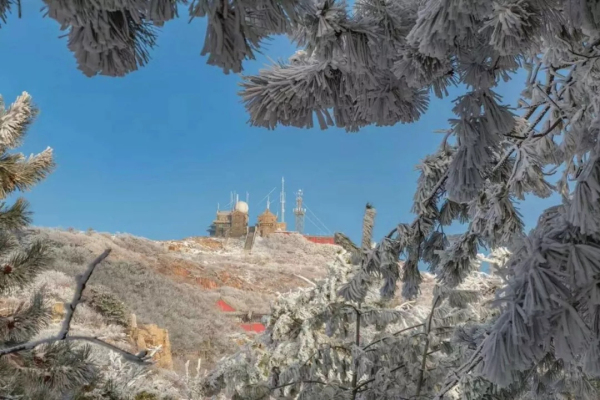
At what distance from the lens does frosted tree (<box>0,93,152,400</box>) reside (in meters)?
2.73

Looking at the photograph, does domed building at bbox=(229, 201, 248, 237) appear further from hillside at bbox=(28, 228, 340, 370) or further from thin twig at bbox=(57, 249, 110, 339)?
thin twig at bbox=(57, 249, 110, 339)

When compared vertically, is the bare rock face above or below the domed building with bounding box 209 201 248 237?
below

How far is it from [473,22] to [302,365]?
3045mm

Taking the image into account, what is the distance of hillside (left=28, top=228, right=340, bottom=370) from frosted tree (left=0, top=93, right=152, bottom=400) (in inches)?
228

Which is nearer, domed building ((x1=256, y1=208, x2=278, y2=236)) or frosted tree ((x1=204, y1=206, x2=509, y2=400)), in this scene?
frosted tree ((x1=204, y1=206, x2=509, y2=400))

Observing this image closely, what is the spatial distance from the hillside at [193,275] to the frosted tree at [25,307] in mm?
5793

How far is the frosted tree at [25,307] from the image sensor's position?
8.96 feet

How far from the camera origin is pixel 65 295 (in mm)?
9438

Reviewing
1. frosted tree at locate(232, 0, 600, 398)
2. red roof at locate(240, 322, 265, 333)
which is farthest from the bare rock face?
frosted tree at locate(232, 0, 600, 398)

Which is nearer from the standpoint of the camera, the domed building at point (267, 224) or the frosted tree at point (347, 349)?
the frosted tree at point (347, 349)

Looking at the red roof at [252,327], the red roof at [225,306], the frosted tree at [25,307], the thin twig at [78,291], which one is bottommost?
the thin twig at [78,291]

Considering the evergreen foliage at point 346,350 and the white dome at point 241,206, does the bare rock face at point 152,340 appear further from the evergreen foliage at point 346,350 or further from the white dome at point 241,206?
the white dome at point 241,206

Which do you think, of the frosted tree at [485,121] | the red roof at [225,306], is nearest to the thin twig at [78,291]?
the frosted tree at [485,121]

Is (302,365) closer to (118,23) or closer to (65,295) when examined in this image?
(118,23)
